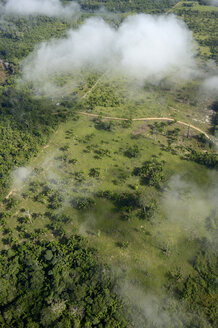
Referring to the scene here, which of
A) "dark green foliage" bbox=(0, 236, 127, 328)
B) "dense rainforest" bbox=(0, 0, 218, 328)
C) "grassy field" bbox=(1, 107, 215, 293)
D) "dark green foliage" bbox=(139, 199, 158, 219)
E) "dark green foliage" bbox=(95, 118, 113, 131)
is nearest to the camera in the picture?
"dark green foliage" bbox=(0, 236, 127, 328)

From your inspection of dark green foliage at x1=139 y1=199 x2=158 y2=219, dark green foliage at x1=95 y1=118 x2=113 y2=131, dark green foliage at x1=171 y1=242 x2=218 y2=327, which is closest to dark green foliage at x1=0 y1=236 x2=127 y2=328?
dark green foliage at x1=171 y1=242 x2=218 y2=327

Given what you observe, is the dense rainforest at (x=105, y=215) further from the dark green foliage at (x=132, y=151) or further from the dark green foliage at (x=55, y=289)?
the dark green foliage at (x=132, y=151)

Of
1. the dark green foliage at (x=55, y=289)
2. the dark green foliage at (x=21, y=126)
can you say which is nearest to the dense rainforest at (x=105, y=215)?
the dark green foliage at (x=55, y=289)

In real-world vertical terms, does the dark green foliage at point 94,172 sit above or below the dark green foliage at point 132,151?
below

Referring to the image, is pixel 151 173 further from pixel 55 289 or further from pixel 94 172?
pixel 55 289

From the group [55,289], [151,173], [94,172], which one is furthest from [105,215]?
[55,289]

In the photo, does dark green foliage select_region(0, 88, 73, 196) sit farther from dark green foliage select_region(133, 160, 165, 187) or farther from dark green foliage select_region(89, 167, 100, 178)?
dark green foliage select_region(133, 160, 165, 187)
